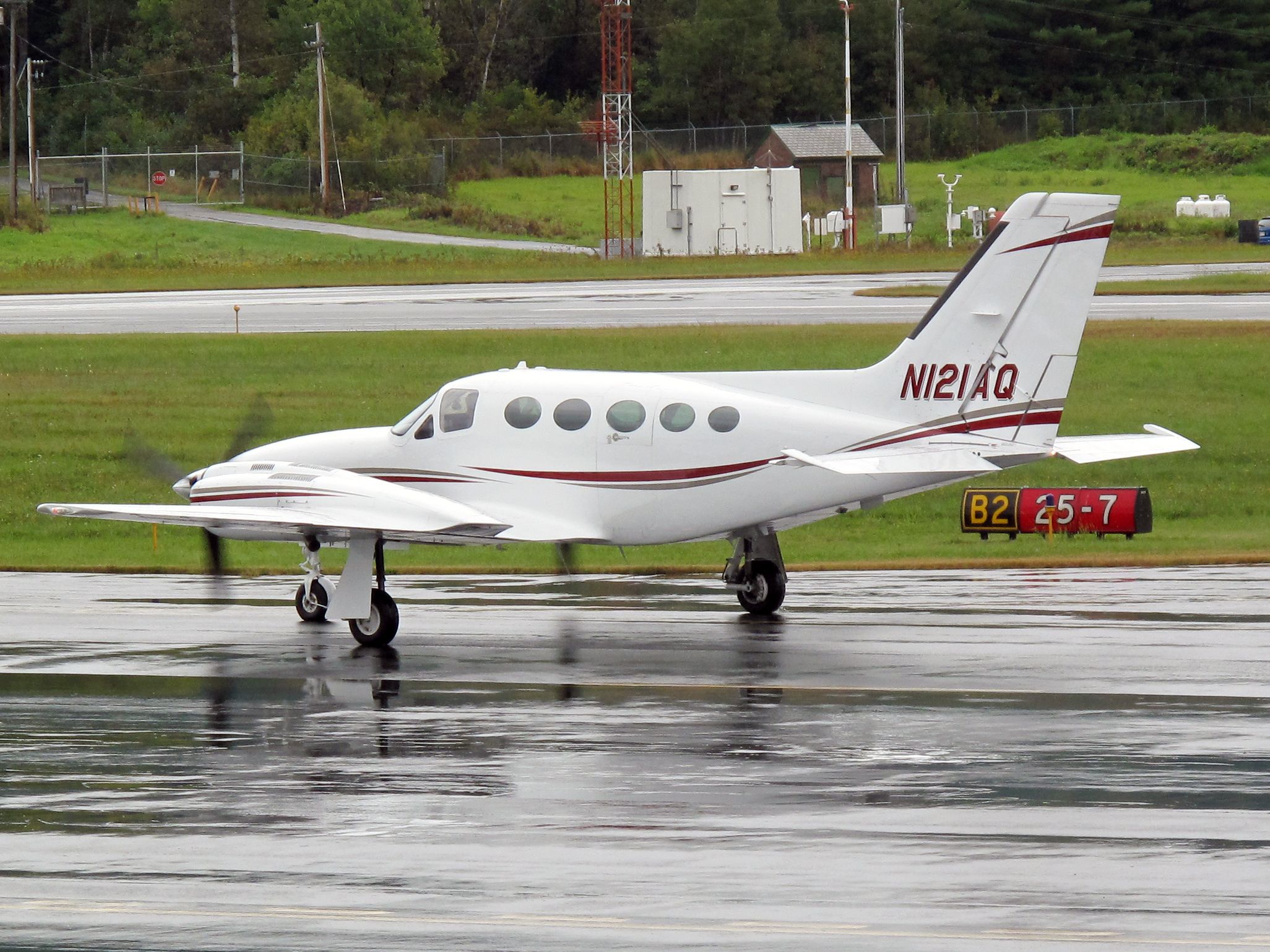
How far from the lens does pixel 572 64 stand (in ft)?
405

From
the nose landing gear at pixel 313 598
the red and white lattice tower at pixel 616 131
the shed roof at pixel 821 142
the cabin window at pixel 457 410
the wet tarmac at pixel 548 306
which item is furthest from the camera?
the shed roof at pixel 821 142

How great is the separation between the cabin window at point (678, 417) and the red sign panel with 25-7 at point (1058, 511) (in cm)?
1000

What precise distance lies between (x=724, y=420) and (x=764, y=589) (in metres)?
2.36

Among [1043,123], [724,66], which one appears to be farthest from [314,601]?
[724,66]

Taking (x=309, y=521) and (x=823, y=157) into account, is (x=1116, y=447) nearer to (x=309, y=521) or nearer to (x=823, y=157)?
(x=309, y=521)

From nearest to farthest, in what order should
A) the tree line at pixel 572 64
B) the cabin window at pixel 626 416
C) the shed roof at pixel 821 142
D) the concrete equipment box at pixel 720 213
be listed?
the cabin window at pixel 626 416 < the concrete equipment box at pixel 720 213 < the shed roof at pixel 821 142 < the tree line at pixel 572 64

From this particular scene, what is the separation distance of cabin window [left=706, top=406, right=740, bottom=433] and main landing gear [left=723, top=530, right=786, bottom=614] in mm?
1757

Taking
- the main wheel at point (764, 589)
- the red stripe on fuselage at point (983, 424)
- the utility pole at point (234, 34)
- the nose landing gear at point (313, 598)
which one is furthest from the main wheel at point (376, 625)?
the utility pole at point (234, 34)

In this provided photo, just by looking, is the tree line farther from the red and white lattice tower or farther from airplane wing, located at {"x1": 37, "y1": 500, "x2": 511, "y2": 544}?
airplane wing, located at {"x1": 37, "y1": 500, "x2": 511, "y2": 544}

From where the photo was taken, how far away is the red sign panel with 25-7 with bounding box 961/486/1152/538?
2692 cm

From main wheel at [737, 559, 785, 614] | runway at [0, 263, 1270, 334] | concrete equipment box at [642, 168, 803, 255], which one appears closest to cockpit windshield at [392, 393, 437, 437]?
main wheel at [737, 559, 785, 614]

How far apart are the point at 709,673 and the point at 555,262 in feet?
178

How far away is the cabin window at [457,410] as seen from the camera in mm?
20016

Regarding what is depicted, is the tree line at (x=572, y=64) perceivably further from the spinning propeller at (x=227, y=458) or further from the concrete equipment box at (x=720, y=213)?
the spinning propeller at (x=227, y=458)
